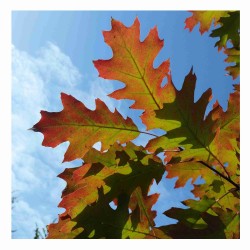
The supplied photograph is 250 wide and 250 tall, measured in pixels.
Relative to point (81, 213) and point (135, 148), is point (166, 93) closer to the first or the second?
point (135, 148)

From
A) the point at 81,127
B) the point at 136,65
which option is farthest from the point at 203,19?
the point at 81,127

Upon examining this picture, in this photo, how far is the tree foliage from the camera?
1.32 metres

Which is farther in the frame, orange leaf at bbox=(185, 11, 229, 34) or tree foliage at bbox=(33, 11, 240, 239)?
orange leaf at bbox=(185, 11, 229, 34)

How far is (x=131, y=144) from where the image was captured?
4.72ft

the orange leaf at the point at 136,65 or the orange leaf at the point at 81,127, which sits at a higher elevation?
the orange leaf at the point at 136,65

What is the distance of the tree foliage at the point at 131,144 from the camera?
1323 millimetres

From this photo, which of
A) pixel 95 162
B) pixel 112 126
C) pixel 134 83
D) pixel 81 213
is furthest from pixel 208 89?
pixel 81 213

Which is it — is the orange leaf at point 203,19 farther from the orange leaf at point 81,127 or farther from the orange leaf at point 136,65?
the orange leaf at point 81,127

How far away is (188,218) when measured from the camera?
1.38 m

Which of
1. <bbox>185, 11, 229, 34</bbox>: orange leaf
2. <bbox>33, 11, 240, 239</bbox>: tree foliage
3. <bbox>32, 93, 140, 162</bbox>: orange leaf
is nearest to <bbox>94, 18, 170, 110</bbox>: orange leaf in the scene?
<bbox>33, 11, 240, 239</bbox>: tree foliage

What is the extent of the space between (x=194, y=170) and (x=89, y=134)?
19.0 inches

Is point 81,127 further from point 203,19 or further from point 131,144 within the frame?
point 203,19

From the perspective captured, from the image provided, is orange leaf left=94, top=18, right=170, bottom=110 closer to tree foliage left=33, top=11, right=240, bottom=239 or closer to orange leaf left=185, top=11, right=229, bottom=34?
tree foliage left=33, top=11, right=240, bottom=239

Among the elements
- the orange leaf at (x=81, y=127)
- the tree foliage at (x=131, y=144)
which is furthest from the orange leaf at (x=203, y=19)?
the orange leaf at (x=81, y=127)
